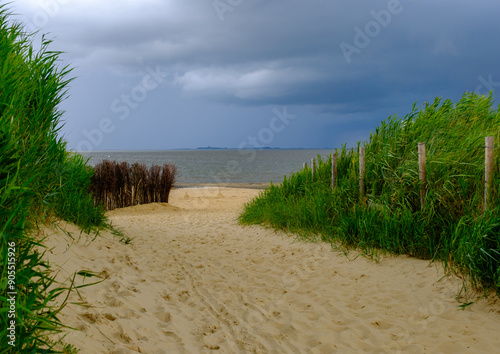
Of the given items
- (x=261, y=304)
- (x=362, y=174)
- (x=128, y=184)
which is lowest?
(x=261, y=304)

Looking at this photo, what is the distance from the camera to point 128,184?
42.9 ft

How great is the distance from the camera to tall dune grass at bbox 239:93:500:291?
4031 mm

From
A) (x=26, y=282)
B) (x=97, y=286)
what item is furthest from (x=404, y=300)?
(x=26, y=282)

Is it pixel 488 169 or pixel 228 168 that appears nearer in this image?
pixel 488 169

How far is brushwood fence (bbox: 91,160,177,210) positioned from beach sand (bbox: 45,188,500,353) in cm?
702

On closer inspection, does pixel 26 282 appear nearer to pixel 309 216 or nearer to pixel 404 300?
pixel 404 300

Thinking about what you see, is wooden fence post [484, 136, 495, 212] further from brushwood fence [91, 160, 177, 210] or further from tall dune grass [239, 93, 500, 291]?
brushwood fence [91, 160, 177, 210]

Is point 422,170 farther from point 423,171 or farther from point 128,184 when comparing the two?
point 128,184

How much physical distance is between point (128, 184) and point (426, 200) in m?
10.5

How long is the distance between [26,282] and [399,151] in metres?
5.88

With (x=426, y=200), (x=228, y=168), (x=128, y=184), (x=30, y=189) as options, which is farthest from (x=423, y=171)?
(x=228, y=168)

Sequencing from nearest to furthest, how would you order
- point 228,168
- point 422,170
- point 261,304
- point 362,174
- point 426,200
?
1. point 261,304
2. point 426,200
3. point 422,170
4. point 362,174
5. point 228,168

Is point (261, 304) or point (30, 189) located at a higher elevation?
point (30, 189)

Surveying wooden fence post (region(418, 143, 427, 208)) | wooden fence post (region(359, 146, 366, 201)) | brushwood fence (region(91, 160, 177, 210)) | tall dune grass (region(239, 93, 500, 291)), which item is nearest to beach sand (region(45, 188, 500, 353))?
tall dune grass (region(239, 93, 500, 291))
